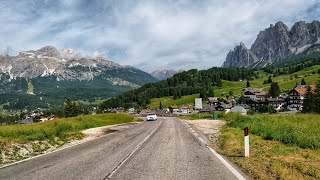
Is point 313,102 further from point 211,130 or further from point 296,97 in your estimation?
point 296,97

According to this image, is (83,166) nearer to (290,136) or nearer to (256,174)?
(256,174)

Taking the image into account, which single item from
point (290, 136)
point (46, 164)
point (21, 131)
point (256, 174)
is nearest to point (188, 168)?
point (256, 174)

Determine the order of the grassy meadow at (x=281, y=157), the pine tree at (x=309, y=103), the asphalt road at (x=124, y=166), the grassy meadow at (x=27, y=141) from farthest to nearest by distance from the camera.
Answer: the pine tree at (x=309, y=103), the grassy meadow at (x=27, y=141), the asphalt road at (x=124, y=166), the grassy meadow at (x=281, y=157)

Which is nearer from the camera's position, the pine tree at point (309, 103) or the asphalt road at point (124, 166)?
the asphalt road at point (124, 166)

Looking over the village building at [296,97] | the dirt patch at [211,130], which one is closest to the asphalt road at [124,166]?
the dirt patch at [211,130]

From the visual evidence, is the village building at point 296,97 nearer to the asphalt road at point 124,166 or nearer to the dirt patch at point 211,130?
the dirt patch at point 211,130

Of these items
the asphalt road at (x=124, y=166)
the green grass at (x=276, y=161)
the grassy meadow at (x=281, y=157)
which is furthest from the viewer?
the asphalt road at (x=124, y=166)

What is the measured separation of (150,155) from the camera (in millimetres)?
15648

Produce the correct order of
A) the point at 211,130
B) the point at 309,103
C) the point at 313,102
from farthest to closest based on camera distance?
the point at 309,103, the point at 313,102, the point at 211,130

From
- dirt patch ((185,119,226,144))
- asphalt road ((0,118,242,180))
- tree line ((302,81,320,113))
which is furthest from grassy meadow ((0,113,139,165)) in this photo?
tree line ((302,81,320,113))

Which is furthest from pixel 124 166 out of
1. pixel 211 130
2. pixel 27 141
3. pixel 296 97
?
pixel 296 97

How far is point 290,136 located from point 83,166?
37.1 ft

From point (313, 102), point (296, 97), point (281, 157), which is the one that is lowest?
point (281, 157)

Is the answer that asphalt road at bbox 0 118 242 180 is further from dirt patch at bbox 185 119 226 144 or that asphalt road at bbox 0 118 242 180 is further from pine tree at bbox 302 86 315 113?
pine tree at bbox 302 86 315 113
